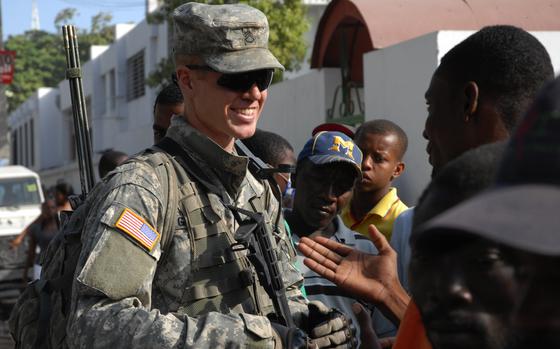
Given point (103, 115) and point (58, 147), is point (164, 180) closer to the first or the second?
point (103, 115)

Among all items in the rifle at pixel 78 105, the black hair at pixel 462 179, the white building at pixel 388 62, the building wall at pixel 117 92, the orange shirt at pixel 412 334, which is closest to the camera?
the black hair at pixel 462 179

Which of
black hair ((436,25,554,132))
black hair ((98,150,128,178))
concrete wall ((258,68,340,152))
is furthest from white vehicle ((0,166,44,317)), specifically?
black hair ((436,25,554,132))

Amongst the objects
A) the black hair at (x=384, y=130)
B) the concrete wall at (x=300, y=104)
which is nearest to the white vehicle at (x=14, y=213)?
the concrete wall at (x=300, y=104)

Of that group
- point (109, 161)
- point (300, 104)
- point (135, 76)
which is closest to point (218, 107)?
point (109, 161)

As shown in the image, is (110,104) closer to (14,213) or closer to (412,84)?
(14,213)

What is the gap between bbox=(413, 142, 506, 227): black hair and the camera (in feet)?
4.58

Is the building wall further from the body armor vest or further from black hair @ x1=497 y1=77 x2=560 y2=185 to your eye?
black hair @ x1=497 y1=77 x2=560 y2=185

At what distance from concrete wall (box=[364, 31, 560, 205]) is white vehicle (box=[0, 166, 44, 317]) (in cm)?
669

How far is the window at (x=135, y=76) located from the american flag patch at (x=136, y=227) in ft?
82.5

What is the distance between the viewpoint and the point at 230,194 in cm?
278

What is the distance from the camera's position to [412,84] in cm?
770

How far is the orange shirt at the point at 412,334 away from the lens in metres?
1.90

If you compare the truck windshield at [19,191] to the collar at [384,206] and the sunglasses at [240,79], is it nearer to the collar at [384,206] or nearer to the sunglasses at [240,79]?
the collar at [384,206]

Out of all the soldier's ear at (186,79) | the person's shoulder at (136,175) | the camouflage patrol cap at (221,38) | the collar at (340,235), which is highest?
the camouflage patrol cap at (221,38)
